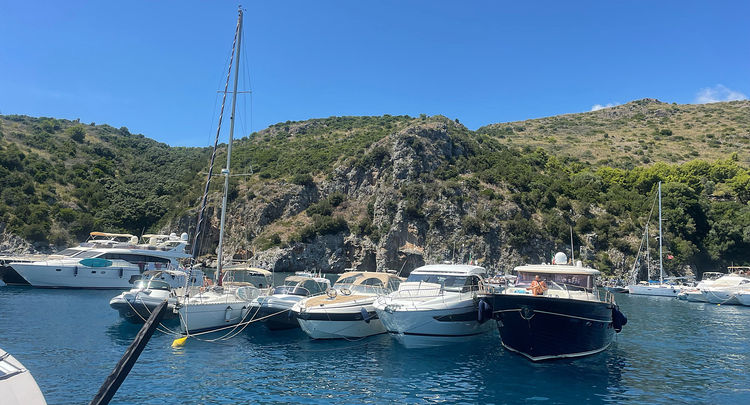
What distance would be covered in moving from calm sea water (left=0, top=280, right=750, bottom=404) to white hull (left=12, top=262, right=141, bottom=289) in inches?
646

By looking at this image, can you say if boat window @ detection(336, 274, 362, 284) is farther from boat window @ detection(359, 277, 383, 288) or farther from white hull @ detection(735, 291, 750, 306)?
white hull @ detection(735, 291, 750, 306)

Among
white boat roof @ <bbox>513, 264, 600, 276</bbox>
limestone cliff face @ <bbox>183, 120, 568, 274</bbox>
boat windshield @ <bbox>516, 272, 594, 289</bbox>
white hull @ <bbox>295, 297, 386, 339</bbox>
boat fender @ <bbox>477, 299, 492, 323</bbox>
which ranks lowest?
white hull @ <bbox>295, 297, 386, 339</bbox>

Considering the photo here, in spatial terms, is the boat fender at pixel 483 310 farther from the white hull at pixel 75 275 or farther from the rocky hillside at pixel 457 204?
the rocky hillside at pixel 457 204

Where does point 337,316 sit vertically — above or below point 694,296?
above

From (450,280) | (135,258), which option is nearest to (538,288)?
(450,280)

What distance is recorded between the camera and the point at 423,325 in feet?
64.8

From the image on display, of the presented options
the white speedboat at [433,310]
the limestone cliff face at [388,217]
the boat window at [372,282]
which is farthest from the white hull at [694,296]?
the boat window at [372,282]

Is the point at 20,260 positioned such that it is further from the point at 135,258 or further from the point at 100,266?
the point at 135,258

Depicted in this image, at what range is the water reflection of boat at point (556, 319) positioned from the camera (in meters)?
17.1

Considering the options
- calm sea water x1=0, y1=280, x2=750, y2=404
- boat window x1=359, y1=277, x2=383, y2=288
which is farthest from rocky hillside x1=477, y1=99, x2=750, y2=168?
calm sea water x1=0, y1=280, x2=750, y2=404

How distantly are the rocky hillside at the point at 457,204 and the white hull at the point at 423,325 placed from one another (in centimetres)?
3725

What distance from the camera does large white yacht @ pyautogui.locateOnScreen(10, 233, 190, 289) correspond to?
39.4 meters

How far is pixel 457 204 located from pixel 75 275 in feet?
179

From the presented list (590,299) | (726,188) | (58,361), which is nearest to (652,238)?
(726,188)
